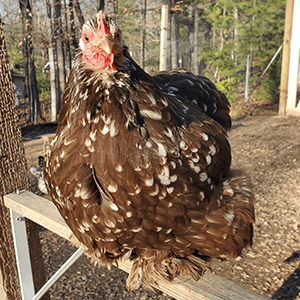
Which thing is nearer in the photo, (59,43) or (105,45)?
(105,45)

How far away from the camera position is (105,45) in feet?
3.87

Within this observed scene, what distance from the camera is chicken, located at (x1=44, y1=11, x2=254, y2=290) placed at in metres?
1.25

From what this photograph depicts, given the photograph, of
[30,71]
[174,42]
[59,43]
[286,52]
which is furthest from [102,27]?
[174,42]

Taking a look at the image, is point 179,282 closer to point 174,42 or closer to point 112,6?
point 112,6

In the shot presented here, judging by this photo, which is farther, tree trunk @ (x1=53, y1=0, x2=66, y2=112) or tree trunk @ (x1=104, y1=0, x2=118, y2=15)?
tree trunk @ (x1=53, y1=0, x2=66, y2=112)

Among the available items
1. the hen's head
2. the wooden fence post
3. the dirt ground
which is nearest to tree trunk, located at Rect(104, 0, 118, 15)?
the wooden fence post

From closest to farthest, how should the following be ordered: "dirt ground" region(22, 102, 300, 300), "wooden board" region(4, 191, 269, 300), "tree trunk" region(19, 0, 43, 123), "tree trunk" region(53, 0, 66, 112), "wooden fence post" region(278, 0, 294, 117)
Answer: "wooden board" region(4, 191, 269, 300) → "dirt ground" region(22, 102, 300, 300) → "wooden fence post" region(278, 0, 294, 117) → "tree trunk" region(53, 0, 66, 112) → "tree trunk" region(19, 0, 43, 123)

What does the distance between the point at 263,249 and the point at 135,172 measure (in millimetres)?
2937

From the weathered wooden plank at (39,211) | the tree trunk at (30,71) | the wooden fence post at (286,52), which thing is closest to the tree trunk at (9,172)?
the weathered wooden plank at (39,211)

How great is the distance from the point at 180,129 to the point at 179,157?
155 millimetres

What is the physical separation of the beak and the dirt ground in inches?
54.4

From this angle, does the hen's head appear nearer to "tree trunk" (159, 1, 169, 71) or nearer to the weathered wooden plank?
the weathered wooden plank

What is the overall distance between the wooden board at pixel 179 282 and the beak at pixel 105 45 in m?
1.14

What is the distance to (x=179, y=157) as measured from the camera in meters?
1.35
